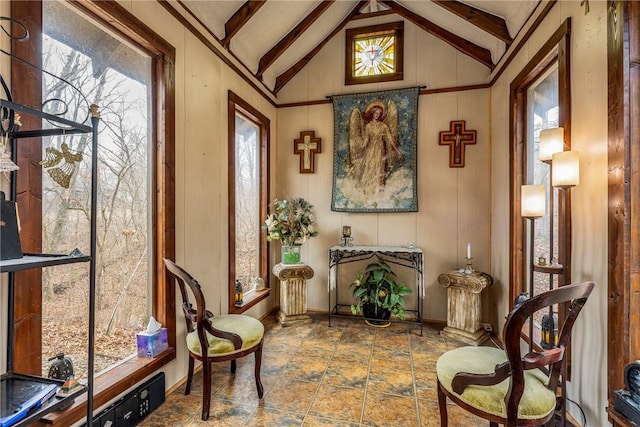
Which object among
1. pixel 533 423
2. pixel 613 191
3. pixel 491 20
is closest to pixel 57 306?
pixel 533 423

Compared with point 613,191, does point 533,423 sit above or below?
below

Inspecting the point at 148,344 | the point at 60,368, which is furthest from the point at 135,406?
the point at 60,368

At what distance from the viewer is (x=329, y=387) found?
222 centimetres

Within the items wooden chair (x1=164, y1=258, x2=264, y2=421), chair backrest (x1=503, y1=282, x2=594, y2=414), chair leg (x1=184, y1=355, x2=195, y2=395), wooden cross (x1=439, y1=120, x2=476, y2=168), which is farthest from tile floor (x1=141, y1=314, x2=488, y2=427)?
wooden cross (x1=439, y1=120, x2=476, y2=168)

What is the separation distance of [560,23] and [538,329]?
225 cm

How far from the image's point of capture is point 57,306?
1.56m

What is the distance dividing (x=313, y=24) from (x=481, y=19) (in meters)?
1.79

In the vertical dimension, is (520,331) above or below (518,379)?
above

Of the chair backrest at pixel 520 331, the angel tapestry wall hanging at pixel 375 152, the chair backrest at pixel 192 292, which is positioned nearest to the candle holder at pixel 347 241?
the angel tapestry wall hanging at pixel 375 152

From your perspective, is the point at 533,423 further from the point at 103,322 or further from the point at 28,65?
the point at 28,65

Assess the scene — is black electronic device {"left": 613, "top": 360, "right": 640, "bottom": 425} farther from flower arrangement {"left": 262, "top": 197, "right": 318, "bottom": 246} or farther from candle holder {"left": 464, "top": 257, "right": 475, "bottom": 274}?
flower arrangement {"left": 262, "top": 197, "right": 318, "bottom": 246}

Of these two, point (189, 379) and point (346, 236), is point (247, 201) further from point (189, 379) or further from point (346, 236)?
point (189, 379)

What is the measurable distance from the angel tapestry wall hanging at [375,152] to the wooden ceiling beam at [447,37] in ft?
2.12

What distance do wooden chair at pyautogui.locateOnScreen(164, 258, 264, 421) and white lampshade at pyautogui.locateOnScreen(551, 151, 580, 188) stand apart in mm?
2151
